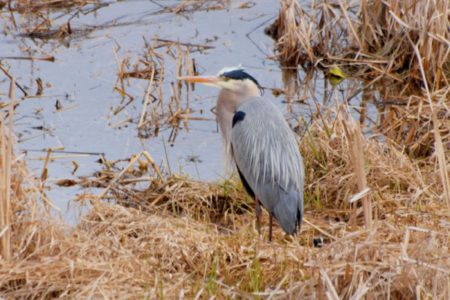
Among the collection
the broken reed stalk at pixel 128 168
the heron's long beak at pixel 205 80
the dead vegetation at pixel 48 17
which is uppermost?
the heron's long beak at pixel 205 80

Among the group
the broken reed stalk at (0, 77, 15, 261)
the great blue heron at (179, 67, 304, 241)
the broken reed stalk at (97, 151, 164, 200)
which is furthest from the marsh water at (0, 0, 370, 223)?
Result: the broken reed stalk at (0, 77, 15, 261)

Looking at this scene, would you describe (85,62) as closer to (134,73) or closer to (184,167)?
(134,73)

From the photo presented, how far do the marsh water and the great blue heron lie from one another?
25.4 inches

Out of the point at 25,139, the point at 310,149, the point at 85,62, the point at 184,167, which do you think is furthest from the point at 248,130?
the point at 85,62

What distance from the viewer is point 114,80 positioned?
27.2 ft

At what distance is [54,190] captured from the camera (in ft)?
20.2

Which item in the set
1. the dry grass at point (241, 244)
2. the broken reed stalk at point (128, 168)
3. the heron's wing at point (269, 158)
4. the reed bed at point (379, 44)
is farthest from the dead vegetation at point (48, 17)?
the heron's wing at point (269, 158)

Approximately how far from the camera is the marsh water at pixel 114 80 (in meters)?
6.77

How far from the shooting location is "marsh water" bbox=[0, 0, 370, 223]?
22.2ft

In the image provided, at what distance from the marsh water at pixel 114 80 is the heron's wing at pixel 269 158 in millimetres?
756

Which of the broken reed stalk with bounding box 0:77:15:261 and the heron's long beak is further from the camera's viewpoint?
the heron's long beak

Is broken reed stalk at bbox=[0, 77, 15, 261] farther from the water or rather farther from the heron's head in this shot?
the heron's head

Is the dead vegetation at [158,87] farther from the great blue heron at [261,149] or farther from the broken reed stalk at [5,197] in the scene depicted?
the broken reed stalk at [5,197]

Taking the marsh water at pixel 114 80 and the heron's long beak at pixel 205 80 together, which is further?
the marsh water at pixel 114 80
